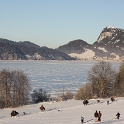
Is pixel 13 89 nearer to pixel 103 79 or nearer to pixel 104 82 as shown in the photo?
pixel 103 79

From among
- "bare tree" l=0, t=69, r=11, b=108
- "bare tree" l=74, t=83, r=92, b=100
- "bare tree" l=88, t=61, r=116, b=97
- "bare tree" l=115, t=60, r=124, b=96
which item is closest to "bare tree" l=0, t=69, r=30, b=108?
"bare tree" l=0, t=69, r=11, b=108

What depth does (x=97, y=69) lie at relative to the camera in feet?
174

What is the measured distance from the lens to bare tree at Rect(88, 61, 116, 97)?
52094mm

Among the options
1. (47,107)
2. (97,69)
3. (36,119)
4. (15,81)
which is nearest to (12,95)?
(15,81)

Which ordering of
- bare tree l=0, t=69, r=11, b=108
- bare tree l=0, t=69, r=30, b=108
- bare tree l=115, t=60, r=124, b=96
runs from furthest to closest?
bare tree l=115, t=60, r=124, b=96 < bare tree l=0, t=69, r=30, b=108 < bare tree l=0, t=69, r=11, b=108

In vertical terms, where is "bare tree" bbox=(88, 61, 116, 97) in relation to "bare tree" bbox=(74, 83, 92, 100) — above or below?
above

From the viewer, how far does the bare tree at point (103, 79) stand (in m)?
52.1

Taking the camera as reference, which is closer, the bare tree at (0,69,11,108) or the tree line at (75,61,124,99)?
the bare tree at (0,69,11,108)

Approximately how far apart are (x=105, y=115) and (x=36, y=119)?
6707 mm

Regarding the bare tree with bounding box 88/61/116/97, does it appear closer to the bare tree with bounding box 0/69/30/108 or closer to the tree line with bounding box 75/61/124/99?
the tree line with bounding box 75/61/124/99

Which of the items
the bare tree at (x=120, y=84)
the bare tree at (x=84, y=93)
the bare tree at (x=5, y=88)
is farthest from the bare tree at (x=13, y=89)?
the bare tree at (x=120, y=84)

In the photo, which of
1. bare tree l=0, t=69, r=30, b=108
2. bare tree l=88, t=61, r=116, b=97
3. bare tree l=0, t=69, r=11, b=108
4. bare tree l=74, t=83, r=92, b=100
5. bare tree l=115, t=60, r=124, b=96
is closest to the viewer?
bare tree l=0, t=69, r=11, b=108

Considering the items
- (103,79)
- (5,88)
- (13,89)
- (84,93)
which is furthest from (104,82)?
(5,88)

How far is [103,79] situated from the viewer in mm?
52000
